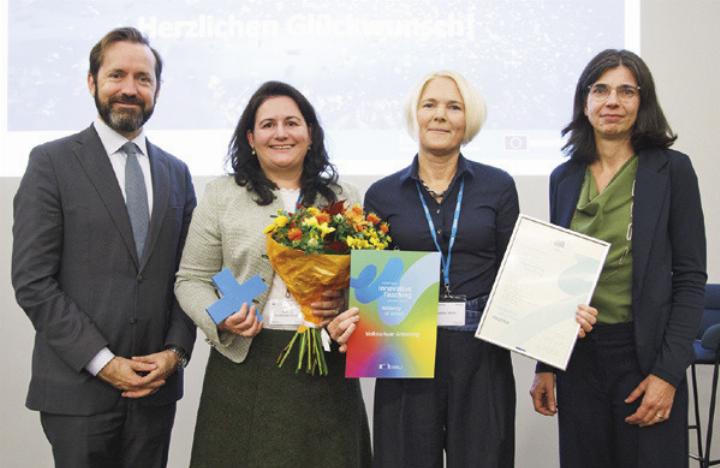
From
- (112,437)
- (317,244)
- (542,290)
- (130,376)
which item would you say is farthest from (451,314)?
(112,437)

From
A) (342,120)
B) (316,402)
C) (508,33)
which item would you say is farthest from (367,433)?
(508,33)

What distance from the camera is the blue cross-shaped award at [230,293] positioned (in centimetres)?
204

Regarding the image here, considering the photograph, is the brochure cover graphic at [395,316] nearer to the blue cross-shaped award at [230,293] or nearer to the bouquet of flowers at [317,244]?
the bouquet of flowers at [317,244]

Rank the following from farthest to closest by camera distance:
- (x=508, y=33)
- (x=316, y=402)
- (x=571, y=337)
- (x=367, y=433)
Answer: (x=508, y=33)
(x=367, y=433)
(x=316, y=402)
(x=571, y=337)

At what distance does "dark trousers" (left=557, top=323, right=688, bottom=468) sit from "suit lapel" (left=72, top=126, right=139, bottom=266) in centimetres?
152

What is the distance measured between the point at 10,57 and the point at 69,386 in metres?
2.34

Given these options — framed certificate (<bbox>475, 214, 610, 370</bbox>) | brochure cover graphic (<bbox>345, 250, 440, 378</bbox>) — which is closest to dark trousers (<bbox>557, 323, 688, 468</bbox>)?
framed certificate (<bbox>475, 214, 610, 370</bbox>)

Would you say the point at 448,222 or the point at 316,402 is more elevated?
the point at 448,222

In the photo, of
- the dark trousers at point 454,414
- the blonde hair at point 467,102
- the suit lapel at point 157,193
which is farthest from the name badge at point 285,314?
the blonde hair at point 467,102

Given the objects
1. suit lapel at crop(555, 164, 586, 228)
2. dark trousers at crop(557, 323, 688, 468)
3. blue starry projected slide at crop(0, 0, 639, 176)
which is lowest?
dark trousers at crop(557, 323, 688, 468)

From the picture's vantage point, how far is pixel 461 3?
376 centimetres

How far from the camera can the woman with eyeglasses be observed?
6.90 feet

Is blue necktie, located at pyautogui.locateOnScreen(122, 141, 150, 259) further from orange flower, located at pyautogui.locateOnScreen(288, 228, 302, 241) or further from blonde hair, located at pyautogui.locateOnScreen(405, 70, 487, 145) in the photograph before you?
blonde hair, located at pyautogui.locateOnScreen(405, 70, 487, 145)

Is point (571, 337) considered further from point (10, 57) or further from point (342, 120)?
point (10, 57)
